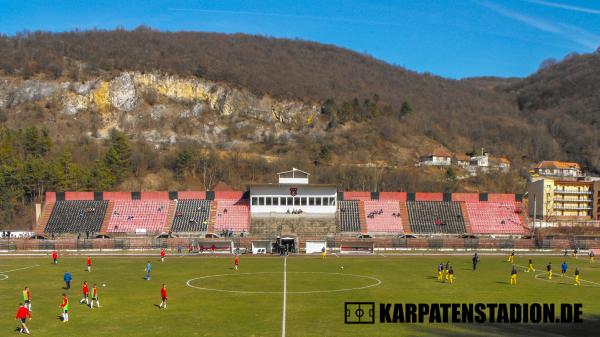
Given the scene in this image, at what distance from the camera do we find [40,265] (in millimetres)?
58000

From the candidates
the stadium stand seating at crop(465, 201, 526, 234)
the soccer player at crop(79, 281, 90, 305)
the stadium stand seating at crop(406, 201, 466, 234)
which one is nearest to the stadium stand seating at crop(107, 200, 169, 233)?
the stadium stand seating at crop(406, 201, 466, 234)

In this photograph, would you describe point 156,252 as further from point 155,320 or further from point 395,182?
point 395,182

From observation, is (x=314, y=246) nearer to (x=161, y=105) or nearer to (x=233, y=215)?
(x=233, y=215)

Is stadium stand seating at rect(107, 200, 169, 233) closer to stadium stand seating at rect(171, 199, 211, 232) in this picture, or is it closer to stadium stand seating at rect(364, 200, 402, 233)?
stadium stand seating at rect(171, 199, 211, 232)

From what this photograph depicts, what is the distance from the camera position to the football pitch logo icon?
101ft

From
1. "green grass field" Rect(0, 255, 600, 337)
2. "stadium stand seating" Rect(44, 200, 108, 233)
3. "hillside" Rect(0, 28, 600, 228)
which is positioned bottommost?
"green grass field" Rect(0, 255, 600, 337)

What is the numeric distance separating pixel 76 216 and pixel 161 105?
105140 mm

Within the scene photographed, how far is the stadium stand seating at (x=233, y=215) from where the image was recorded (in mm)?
88438

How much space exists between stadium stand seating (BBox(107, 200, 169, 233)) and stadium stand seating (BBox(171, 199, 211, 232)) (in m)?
1.93

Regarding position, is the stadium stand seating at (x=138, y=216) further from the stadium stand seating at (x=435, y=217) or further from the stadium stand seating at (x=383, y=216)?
the stadium stand seating at (x=435, y=217)

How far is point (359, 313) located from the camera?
32.8 meters

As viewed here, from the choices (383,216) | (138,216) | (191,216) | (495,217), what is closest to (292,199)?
(383,216)

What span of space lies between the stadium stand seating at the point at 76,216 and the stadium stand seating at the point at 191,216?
11129mm

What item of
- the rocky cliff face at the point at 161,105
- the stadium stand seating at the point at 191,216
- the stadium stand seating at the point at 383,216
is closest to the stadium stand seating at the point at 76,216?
the stadium stand seating at the point at 191,216
